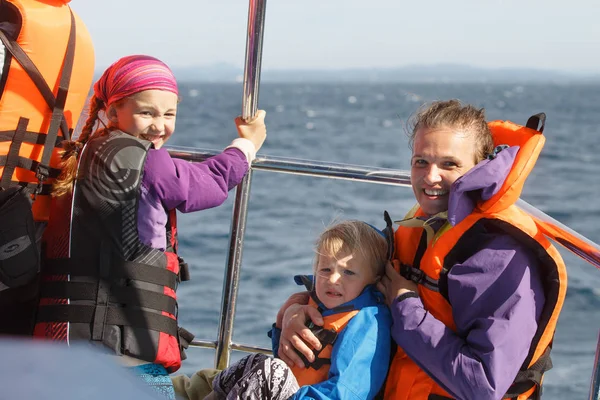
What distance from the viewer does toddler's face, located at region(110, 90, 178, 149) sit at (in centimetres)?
225

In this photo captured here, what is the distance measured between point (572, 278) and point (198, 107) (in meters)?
29.4

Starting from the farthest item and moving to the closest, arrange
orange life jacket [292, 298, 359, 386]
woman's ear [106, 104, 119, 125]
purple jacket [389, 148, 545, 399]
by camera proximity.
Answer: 1. woman's ear [106, 104, 119, 125]
2. orange life jacket [292, 298, 359, 386]
3. purple jacket [389, 148, 545, 399]

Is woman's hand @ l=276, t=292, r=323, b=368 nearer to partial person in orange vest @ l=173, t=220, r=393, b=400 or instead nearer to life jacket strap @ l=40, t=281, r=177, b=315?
partial person in orange vest @ l=173, t=220, r=393, b=400

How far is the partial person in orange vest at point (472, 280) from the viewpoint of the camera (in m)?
1.85

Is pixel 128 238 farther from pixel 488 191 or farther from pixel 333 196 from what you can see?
pixel 333 196

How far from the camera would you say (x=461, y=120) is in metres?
2.07

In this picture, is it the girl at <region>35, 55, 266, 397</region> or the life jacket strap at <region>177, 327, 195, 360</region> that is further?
the life jacket strap at <region>177, 327, 195, 360</region>

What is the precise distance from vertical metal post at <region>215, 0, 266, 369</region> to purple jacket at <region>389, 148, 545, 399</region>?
2.41 feet

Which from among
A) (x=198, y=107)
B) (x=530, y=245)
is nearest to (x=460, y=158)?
(x=530, y=245)

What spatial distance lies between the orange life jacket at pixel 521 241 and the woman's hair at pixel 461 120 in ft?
0.21

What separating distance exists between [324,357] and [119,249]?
0.59 metres

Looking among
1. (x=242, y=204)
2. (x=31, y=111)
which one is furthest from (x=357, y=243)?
(x=31, y=111)

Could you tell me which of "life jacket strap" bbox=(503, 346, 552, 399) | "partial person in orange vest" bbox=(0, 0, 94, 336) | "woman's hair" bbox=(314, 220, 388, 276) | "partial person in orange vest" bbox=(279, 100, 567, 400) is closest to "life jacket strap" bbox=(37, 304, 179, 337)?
"partial person in orange vest" bbox=(0, 0, 94, 336)

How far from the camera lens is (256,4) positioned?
7.77ft
